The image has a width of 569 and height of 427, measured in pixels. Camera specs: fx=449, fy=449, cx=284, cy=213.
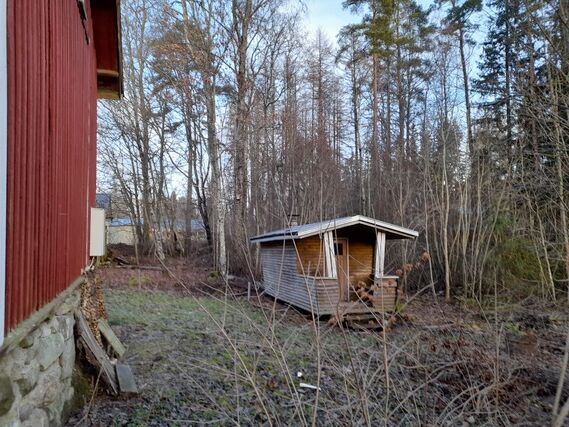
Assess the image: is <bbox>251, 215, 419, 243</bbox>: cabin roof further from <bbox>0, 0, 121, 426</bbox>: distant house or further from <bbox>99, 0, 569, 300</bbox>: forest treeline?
<bbox>0, 0, 121, 426</bbox>: distant house

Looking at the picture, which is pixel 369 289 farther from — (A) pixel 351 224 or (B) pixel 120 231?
(B) pixel 120 231

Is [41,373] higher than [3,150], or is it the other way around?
[3,150]

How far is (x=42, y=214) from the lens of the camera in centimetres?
297

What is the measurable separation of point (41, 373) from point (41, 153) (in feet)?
4.74

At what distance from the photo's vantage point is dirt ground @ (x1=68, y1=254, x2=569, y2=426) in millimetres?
2396

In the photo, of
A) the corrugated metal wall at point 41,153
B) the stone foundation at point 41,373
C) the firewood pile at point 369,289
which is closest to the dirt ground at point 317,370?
the stone foundation at point 41,373

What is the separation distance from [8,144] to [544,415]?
562 cm

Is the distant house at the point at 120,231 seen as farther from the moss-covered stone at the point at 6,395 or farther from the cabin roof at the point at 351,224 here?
the moss-covered stone at the point at 6,395

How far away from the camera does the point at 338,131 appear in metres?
21.5

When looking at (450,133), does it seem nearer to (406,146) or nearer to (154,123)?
(406,146)

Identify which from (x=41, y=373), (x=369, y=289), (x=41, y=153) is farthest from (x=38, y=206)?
(x=369, y=289)

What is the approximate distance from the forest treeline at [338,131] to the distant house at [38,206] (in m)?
9.22

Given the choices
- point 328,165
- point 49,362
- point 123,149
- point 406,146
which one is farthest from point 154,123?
point 49,362

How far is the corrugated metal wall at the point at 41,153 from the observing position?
237 cm
